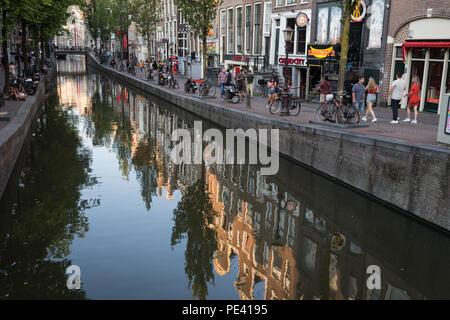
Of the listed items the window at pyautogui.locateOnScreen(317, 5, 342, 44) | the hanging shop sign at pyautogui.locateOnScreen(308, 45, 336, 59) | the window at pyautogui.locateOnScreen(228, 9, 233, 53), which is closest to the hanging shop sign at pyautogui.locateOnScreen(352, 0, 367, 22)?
the window at pyautogui.locateOnScreen(317, 5, 342, 44)

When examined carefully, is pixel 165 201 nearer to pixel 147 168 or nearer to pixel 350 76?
pixel 147 168

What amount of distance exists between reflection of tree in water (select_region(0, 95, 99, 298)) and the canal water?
0.03m

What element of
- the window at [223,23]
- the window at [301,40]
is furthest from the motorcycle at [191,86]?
the window at [223,23]

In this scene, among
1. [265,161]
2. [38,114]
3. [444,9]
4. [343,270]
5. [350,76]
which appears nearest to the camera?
[343,270]

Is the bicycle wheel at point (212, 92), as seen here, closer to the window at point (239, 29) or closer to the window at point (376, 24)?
the window at point (239, 29)

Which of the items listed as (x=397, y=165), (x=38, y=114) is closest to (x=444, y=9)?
(x=397, y=165)

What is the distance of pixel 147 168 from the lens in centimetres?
1381

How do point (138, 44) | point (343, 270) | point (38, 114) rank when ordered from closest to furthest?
point (343, 270)
point (38, 114)
point (138, 44)

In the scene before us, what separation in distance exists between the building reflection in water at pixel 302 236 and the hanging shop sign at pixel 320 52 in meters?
11.3

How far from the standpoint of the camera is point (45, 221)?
924cm

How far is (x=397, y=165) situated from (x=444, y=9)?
1028cm

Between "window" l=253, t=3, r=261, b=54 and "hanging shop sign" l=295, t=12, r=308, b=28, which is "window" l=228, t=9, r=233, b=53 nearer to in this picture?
"window" l=253, t=3, r=261, b=54

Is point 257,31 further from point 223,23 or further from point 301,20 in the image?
point 223,23

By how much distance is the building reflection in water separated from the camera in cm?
711
